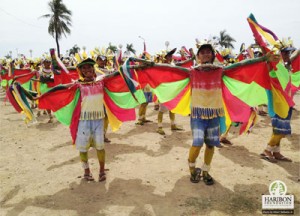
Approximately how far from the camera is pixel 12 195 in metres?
4.77

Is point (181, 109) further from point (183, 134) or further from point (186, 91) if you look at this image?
point (183, 134)

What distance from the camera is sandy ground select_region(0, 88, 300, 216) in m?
4.33

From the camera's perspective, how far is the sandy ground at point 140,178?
4.33 meters

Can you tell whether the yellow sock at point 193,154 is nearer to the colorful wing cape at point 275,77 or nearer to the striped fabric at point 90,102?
the colorful wing cape at point 275,77

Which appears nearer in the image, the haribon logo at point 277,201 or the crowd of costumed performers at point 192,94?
the haribon logo at point 277,201

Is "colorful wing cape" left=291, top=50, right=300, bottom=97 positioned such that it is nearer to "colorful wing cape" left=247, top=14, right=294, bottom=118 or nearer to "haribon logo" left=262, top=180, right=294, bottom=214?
"colorful wing cape" left=247, top=14, right=294, bottom=118

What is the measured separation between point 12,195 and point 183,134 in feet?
16.2

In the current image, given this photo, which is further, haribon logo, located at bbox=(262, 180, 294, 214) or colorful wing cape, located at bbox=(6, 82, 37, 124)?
colorful wing cape, located at bbox=(6, 82, 37, 124)

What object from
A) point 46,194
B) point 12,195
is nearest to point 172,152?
point 46,194

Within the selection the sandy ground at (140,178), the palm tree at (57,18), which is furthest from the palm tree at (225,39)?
the sandy ground at (140,178)

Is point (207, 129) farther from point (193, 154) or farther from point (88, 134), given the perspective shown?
point (88, 134)

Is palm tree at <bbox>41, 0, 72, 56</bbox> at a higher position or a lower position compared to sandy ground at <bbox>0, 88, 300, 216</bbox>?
higher

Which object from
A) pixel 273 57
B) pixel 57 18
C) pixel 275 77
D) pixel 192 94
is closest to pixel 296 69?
pixel 275 77

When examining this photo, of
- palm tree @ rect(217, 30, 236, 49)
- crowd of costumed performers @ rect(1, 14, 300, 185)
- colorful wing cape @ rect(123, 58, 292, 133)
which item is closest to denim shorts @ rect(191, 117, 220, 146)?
crowd of costumed performers @ rect(1, 14, 300, 185)
